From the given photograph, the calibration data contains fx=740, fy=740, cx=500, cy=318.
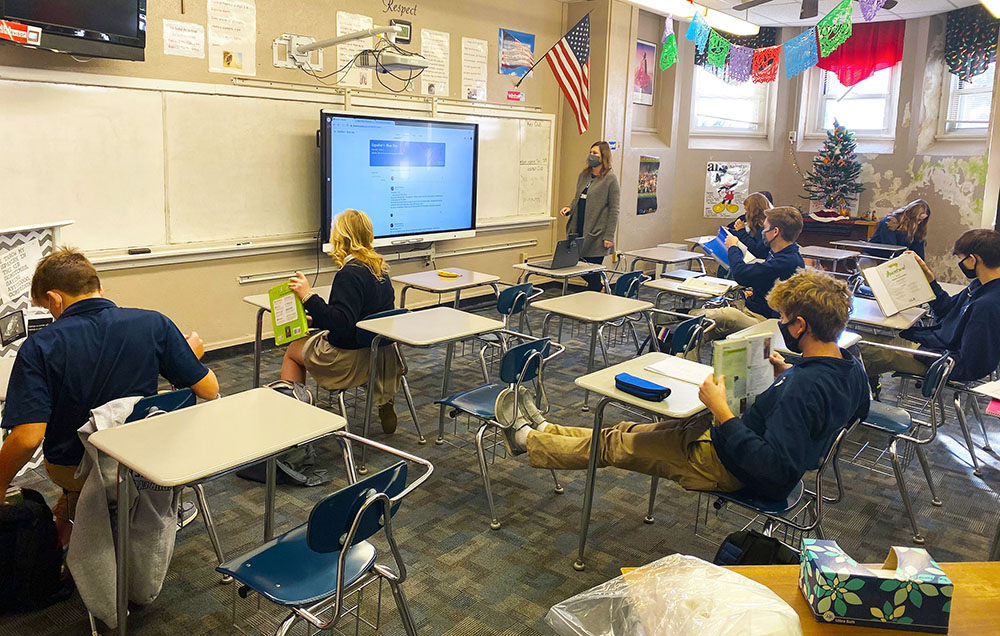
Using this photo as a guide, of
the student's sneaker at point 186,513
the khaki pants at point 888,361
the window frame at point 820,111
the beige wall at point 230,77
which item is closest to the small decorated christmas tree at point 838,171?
the window frame at point 820,111

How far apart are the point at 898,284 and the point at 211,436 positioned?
12.3 ft

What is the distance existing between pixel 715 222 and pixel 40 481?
8.66 metres

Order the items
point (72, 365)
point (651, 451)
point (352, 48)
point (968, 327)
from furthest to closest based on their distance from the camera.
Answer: point (352, 48) < point (968, 327) < point (651, 451) < point (72, 365)

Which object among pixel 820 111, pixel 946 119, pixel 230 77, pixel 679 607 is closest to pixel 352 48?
pixel 230 77

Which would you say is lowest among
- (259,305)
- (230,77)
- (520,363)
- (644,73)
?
(520,363)

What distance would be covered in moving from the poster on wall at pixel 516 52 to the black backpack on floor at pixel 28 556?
19.3ft

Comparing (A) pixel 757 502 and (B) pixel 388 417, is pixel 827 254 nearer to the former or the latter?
(B) pixel 388 417

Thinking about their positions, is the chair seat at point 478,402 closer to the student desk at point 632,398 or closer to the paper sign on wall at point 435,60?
the student desk at point 632,398

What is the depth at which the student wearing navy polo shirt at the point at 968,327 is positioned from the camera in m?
3.79

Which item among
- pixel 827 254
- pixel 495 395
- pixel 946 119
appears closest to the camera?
pixel 495 395

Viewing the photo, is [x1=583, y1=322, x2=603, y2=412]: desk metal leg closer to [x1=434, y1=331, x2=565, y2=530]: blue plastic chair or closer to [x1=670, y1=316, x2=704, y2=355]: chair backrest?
[x1=670, y1=316, x2=704, y2=355]: chair backrest

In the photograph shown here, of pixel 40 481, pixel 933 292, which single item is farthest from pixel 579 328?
pixel 40 481

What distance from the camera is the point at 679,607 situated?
123 centimetres

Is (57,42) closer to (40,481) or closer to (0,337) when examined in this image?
(0,337)
